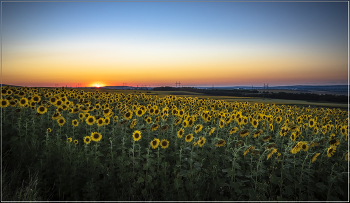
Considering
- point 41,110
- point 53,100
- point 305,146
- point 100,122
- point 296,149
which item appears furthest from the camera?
point 53,100

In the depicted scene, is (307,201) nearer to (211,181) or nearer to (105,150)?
(211,181)

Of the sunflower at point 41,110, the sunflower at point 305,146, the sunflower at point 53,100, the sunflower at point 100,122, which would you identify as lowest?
the sunflower at point 305,146

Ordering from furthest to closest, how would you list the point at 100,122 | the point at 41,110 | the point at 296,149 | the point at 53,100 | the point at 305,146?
the point at 53,100 < the point at 41,110 < the point at 100,122 < the point at 305,146 < the point at 296,149

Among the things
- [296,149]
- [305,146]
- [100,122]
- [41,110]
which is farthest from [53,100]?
[305,146]

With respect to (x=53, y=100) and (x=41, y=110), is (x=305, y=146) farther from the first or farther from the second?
(x=53, y=100)

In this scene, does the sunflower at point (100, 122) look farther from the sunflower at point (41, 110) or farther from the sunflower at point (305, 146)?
the sunflower at point (305, 146)

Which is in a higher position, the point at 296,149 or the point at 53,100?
the point at 53,100

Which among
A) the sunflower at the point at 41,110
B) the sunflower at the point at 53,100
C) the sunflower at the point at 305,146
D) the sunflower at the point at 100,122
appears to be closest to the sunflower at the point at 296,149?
the sunflower at the point at 305,146

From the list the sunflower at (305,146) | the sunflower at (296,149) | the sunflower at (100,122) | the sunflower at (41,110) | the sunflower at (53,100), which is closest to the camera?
the sunflower at (296,149)

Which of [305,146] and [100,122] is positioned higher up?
[100,122]

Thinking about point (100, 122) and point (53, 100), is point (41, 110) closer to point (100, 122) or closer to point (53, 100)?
point (53, 100)

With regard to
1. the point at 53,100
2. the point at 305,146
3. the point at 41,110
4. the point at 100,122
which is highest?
the point at 53,100

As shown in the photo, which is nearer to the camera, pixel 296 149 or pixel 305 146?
pixel 296 149

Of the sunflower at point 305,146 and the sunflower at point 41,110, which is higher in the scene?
the sunflower at point 41,110
